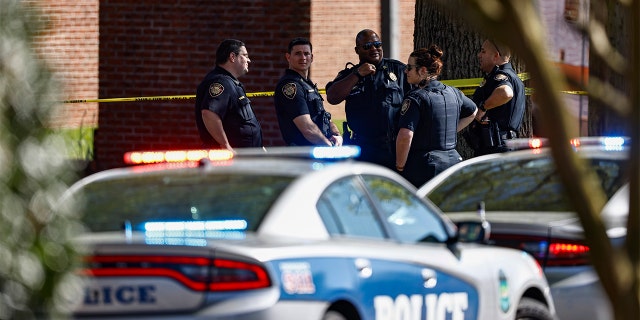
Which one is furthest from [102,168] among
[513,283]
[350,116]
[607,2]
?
[607,2]

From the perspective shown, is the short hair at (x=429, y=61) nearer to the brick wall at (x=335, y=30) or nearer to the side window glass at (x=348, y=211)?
the side window glass at (x=348, y=211)

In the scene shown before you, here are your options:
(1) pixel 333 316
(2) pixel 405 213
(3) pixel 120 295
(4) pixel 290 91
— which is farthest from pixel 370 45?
(3) pixel 120 295

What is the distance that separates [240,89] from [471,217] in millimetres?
2863

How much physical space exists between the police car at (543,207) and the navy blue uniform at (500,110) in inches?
56.8

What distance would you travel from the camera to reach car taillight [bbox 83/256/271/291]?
182 inches

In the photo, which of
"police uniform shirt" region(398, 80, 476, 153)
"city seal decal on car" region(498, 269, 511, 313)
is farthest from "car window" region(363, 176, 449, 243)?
"police uniform shirt" region(398, 80, 476, 153)

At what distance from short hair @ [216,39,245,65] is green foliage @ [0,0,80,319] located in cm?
786

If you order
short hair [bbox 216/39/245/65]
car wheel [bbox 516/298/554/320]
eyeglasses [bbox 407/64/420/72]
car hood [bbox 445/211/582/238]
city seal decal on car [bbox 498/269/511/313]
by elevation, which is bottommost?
car wheel [bbox 516/298/554/320]

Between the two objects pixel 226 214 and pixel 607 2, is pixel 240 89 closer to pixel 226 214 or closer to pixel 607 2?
pixel 226 214

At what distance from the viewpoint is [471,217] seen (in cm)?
756

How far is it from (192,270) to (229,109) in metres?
5.24

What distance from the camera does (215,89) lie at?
9773 mm

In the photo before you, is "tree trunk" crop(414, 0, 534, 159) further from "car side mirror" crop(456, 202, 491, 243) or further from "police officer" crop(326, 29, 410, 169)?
"car side mirror" crop(456, 202, 491, 243)

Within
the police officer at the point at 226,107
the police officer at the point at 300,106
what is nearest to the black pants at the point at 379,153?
the police officer at the point at 300,106
